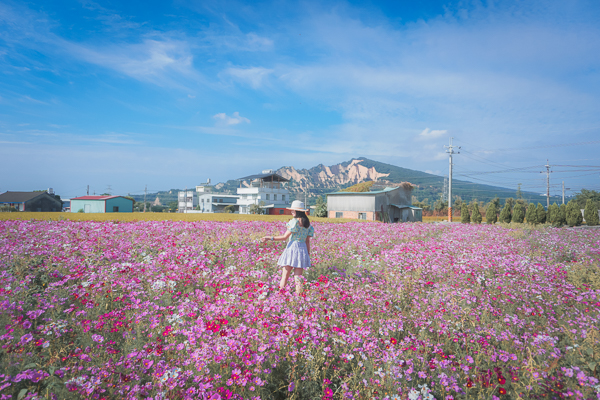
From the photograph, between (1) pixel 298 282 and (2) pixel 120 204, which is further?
(2) pixel 120 204

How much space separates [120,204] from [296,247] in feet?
239

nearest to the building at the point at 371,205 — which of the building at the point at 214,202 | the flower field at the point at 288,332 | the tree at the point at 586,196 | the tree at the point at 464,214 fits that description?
the tree at the point at 464,214

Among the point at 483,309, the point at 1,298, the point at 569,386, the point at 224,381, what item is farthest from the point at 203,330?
the point at 483,309

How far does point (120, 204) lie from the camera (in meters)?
65.4

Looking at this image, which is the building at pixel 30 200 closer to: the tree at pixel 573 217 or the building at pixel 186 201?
the building at pixel 186 201

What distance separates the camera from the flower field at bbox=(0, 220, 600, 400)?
2959 millimetres

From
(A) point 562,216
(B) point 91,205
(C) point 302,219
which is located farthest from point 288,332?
(B) point 91,205

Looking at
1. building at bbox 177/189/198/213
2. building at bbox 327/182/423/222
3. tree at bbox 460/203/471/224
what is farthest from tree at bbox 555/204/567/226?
building at bbox 177/189/198/213

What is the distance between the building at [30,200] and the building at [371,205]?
241ft

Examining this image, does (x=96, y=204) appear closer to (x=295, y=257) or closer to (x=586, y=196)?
(x=295, y=257)

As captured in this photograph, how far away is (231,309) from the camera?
4.39 m

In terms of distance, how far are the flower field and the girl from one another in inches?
20.6

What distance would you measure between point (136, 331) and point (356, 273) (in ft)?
16.1

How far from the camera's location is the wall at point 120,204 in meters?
61.9
